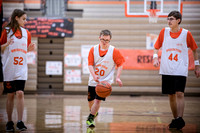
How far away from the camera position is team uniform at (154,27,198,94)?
4277mm

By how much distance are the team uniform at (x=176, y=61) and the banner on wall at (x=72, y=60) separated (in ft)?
20.3

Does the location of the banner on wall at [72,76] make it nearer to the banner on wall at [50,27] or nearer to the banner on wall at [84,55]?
the banner on wall at [84,55]

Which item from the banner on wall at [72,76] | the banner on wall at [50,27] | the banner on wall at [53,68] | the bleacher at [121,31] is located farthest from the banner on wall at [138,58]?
the banner on wall at [53,68]

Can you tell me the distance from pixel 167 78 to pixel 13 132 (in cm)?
224

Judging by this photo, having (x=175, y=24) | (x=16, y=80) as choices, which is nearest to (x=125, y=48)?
(x=175, y=24)

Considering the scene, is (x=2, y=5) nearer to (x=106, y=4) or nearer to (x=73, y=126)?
(x=106, y=4)

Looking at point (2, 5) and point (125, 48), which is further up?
point (2, 5)

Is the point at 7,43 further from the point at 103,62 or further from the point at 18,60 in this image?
the point at 103,62

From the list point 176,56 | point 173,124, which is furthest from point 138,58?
point 173,124

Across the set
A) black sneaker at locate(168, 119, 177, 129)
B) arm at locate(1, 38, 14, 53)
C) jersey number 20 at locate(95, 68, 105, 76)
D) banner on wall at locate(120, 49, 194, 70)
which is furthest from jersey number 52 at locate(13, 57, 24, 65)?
banner on wall at locate(120, 49, 194, 70)

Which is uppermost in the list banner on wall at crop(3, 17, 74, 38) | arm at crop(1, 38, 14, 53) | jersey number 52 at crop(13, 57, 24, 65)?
banner on wall at crop(3, 17, 74, 38)

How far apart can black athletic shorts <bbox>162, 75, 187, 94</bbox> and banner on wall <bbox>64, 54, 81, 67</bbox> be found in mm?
6190

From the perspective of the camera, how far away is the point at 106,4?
10383mm

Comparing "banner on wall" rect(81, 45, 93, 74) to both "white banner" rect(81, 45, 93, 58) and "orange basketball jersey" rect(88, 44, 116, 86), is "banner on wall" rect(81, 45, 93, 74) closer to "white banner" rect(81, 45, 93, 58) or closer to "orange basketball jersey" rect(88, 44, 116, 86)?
"white banner" rect(81, 45, 93, 58)
